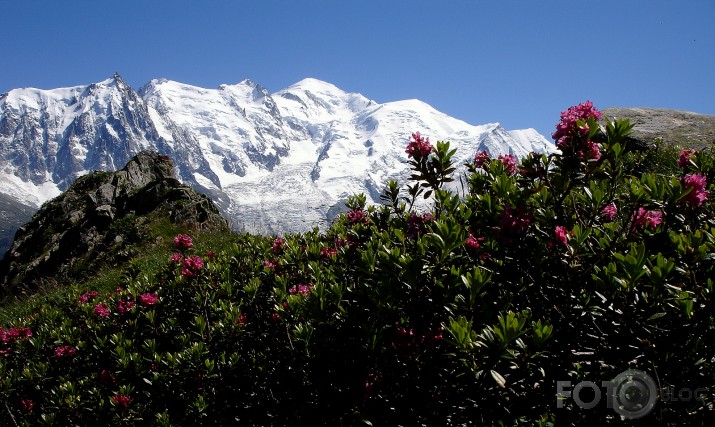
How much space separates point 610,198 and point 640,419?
1.29 meters

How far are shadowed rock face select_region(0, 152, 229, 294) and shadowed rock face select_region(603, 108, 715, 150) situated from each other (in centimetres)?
1606

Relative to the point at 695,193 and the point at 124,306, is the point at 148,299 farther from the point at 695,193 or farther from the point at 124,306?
the point at 695,193

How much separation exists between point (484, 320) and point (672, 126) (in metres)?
13.0

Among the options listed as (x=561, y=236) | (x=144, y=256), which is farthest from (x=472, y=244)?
(x=144, y=256)

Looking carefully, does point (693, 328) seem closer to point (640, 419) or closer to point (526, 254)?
point (640, 419)

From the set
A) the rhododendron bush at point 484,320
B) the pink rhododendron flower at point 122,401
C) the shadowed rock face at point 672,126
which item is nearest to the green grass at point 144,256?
the pink rhododendron flower at point 122,401

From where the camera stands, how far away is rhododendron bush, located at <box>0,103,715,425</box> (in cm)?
214

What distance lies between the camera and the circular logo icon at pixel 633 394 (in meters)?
2.07

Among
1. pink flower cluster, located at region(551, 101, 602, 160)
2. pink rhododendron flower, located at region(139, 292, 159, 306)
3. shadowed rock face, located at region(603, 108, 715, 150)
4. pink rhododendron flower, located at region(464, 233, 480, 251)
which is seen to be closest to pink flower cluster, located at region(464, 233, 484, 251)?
pink rhododendron flower, located at region(464, 233, 480, 251)

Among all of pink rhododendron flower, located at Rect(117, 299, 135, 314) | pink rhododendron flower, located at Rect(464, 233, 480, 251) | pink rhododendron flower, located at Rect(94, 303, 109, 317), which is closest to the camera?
pink rhododendron flower, located at Rect(464, 233, 480, 251)

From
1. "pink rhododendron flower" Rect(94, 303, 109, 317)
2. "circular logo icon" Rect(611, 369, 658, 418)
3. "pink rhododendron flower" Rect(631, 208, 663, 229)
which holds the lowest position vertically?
"pink rhododendron flower" Rect(94, 303, 109, 317)

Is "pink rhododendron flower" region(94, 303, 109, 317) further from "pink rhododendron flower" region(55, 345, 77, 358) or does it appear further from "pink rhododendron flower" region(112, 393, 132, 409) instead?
"pink rhododendron flower" region(112, 393, 132, 409)

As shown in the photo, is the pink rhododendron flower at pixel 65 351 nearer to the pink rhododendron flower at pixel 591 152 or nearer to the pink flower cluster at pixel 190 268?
the pink flower cluster at pixel 190 268

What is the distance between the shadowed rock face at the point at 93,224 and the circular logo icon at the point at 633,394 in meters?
16.0
